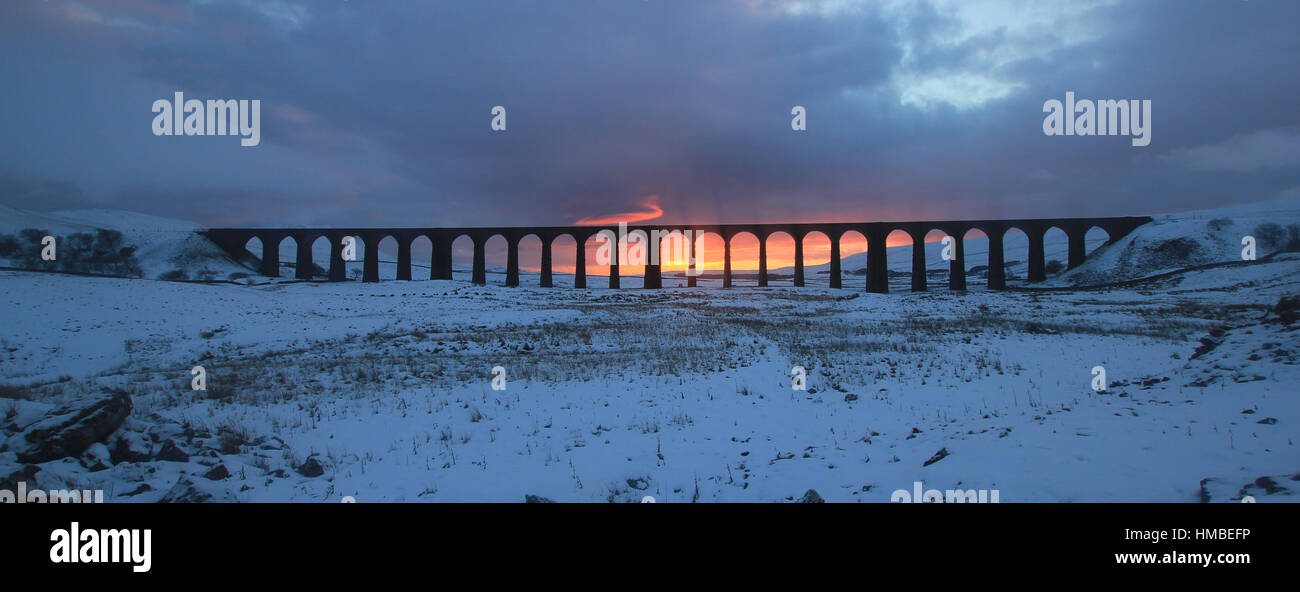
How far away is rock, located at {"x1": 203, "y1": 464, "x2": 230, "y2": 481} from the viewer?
21.8ft

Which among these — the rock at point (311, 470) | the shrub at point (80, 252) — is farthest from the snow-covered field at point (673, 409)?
the shrub at point (80, 252)

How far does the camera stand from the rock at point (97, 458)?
671cm

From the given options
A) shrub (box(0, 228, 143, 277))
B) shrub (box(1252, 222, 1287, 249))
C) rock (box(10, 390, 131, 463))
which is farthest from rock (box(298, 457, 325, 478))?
shrub (box(1252, 222, 1287, 249))

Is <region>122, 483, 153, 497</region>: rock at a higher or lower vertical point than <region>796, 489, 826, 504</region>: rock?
lower

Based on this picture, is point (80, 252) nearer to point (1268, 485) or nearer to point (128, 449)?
point (128, 449)

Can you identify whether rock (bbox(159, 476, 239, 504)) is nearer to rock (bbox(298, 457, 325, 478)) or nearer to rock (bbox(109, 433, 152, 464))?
rock (bbox(298, 457, 325, 478))

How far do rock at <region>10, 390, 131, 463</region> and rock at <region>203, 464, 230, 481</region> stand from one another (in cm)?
197

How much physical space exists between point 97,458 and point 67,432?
610mm

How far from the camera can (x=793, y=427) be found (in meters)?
8.92

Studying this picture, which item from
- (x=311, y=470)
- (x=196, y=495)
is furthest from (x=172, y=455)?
(x=196, y=495)
